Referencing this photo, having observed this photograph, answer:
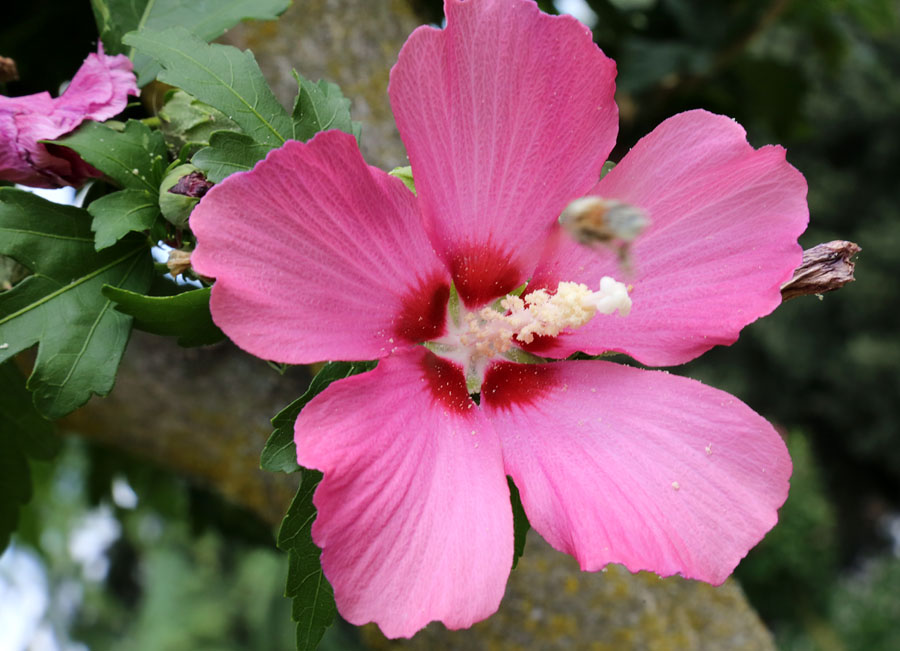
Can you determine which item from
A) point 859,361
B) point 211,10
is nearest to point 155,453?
point 211,10

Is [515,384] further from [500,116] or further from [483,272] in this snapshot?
[500,116]

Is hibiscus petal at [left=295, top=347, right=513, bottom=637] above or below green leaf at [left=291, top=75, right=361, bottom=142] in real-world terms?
below

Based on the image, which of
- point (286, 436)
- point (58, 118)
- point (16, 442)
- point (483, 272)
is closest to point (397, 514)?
point (286, 436)

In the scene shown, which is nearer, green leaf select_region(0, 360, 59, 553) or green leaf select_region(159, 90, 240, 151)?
green leaf select_region(159, 90, 240, 151)

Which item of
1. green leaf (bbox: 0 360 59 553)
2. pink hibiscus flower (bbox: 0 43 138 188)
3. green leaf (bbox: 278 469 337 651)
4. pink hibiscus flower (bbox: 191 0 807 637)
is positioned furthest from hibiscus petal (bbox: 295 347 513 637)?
green leaf (bbox: 0 360 59 553)

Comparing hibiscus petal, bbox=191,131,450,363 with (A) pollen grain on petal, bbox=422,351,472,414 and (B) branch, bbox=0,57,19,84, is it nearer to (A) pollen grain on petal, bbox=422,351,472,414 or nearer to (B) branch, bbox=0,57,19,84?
(A) pollen grain on petal, bbox=422,351,472,414

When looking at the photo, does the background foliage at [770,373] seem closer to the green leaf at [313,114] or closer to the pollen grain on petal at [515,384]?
the green leaf at [313,114]
